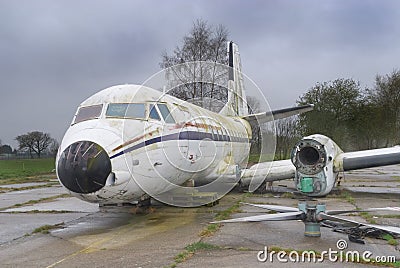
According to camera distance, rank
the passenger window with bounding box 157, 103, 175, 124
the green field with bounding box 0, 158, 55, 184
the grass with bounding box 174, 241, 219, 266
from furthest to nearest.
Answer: the green field with bounding box 0, 158, 55, 184
the passenger window with bounding box 157, 103, 175, 124
the grass with bounding box 174, 241, 219, 266

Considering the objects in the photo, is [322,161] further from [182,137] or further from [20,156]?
[20,156]

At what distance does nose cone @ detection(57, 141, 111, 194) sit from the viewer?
7.00 m

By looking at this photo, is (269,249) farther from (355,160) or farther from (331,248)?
(355,160)

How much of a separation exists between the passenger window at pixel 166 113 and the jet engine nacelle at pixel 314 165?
3.99m

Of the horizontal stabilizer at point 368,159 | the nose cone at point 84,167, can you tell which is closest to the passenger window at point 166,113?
the nose cone at point 84,167

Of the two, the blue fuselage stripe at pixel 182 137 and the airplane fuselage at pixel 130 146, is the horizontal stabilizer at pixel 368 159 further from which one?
the airplane fuselage at pixel 130 146

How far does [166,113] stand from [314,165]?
4.54 m

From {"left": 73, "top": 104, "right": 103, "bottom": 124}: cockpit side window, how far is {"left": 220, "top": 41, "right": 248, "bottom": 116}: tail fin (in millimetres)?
10880

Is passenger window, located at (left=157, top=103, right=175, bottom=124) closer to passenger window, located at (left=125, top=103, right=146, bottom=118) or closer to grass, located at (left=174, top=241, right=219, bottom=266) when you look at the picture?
passenger window, located at (left=125, top=103, right=146, bottom=118)

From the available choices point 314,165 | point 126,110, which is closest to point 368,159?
point 314,165

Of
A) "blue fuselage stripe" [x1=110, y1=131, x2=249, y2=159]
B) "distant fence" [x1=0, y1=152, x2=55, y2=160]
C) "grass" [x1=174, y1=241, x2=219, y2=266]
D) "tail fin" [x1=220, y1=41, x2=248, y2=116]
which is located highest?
"tail fin" [x1=220, y1=41, x2=248, y2=116]

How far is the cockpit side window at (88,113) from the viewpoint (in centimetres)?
828

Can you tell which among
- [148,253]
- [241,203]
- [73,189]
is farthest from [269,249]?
[241,203]

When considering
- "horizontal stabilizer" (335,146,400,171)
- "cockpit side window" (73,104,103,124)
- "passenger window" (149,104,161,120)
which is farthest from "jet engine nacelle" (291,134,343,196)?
"cockpit side window" (73,104,103,124)
